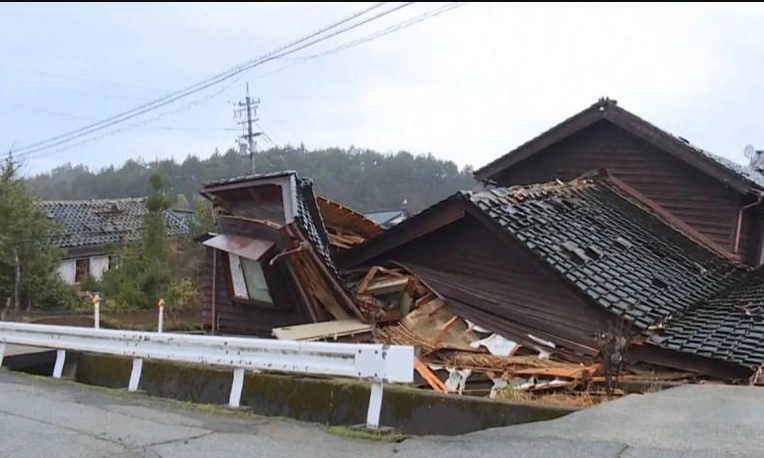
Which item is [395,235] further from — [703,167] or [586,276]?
[703,167]

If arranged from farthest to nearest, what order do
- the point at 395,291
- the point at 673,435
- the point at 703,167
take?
1. the point at 703,167
2. the point at 395,291
3. the point at 673,435

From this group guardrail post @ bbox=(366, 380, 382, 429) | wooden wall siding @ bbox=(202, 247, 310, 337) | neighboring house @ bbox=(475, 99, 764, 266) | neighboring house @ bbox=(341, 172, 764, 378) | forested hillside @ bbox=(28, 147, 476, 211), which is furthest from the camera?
forested hillside @ bbox=(28, 147, 476, 211)

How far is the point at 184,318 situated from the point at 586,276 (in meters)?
20.6

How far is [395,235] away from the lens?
494 inches

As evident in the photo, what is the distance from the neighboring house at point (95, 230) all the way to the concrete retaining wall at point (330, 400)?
87.4 ft

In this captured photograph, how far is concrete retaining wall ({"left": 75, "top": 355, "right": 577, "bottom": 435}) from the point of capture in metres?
6.33

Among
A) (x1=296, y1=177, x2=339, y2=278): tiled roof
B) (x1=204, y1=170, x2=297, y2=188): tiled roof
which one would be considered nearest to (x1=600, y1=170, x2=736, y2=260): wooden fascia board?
(x1=296, y1=177, x2=339, y2=278): tiled roof

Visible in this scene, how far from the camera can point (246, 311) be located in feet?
44.2

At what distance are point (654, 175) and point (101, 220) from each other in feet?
121

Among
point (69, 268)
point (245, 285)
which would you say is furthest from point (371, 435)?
point (69, 268)

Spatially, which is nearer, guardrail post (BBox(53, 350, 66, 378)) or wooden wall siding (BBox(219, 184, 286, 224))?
guardrail post (BBox(53, 350, 66, 378))

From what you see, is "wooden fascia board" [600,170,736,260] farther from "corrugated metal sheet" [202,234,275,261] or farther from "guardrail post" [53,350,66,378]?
"guardrail post" [53,350,66,378]

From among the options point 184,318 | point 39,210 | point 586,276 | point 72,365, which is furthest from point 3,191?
point 586,276

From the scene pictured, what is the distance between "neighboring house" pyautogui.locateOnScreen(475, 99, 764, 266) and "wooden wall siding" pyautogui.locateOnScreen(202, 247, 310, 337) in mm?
7303
